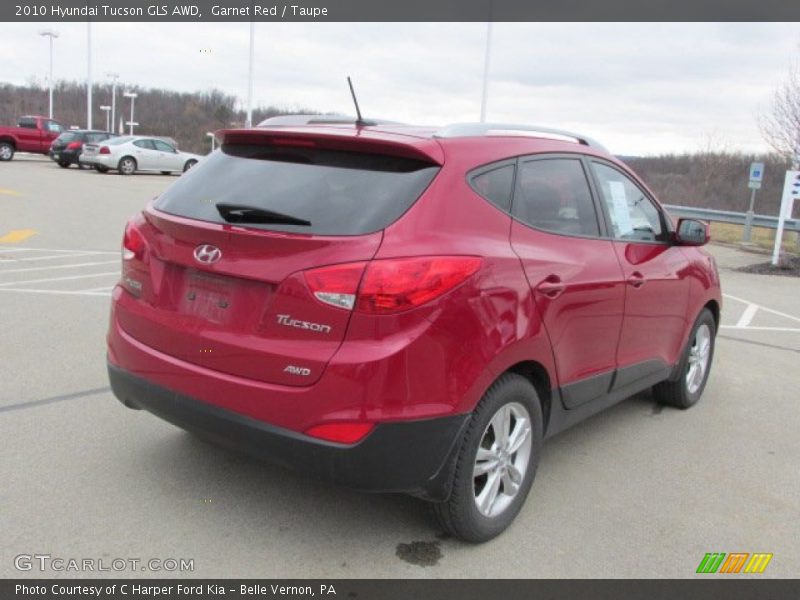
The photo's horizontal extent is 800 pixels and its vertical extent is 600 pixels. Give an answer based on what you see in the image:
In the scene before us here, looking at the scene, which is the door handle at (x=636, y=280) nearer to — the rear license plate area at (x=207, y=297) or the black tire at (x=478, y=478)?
the black tire at (x=478, y=478)

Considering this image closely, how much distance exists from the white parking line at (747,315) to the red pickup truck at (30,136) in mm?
29508

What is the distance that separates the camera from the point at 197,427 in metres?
3.03

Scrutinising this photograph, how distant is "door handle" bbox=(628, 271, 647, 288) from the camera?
412 cm

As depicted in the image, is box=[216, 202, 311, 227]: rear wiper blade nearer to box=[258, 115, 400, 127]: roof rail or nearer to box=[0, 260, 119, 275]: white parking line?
box=[258, 115, 400, 127]: roof rail

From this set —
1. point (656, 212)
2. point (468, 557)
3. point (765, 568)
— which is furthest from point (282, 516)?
point (656, 212)

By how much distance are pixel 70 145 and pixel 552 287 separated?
93.9ft

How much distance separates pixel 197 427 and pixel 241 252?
Result: 2.46ft

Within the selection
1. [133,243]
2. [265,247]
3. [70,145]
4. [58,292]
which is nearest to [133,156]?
[70,145]

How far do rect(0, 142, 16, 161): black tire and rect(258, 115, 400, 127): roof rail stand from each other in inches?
1204

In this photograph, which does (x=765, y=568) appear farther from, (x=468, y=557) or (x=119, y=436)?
(x=119, y=436)

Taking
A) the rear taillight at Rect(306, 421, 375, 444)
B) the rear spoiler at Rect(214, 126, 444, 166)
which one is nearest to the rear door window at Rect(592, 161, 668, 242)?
the rear spoiler at Rect(214, 126, 444, 166)

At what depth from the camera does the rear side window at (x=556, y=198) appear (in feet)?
11.4

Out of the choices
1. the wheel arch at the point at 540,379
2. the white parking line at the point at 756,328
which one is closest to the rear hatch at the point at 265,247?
the wheel arch at the point at 540,379

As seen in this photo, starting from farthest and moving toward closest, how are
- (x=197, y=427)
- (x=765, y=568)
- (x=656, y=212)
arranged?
1. (x=656, y=212)
2. (x=765, y=568)
3. (x=197, y=427)
